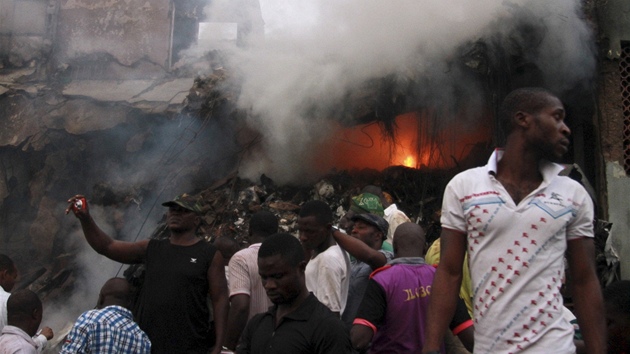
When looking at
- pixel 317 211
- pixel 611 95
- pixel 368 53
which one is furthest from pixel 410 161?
pixel 317 211

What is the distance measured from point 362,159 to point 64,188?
5217 millimetres

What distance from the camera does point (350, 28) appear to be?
9281mm

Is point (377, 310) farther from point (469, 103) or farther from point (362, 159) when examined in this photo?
point (362, 159)

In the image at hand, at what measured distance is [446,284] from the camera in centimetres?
275

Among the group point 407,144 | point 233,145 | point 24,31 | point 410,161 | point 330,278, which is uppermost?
point 330,278

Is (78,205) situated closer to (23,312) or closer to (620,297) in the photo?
(23,312)

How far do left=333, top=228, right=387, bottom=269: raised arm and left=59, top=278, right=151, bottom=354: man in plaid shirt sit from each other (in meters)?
1.42

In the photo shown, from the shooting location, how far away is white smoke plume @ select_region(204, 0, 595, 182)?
26.2 ft

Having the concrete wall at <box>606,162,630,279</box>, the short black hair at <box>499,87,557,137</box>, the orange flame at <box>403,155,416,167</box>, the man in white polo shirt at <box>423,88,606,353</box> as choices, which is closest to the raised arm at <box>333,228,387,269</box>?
the man in white polo shirt at <box>423,88,606,353</box>

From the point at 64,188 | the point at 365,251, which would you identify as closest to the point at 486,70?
the point at 365,251

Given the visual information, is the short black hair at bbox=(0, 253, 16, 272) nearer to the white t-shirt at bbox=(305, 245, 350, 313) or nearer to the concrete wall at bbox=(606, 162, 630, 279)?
the white t-shirt at bbox=(305, 245, 350, 313)

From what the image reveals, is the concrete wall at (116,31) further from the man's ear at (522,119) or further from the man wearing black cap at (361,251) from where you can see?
the man's ear at (522,119)

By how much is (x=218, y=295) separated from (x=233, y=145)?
5649 mm

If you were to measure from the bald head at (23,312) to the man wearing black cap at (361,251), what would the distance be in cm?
221
